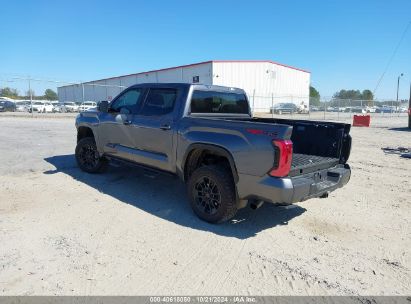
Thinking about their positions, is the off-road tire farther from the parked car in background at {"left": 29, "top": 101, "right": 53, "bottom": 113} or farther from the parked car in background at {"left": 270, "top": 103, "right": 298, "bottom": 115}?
the parked car in background at {"left": 29, "top": 101, "right": 53, "bottom": 113}

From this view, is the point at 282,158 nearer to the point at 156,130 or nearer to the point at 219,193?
the point at 219,193

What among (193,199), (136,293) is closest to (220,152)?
(193,199)

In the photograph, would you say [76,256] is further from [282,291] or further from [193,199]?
[282,291]

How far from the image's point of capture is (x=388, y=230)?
436cm

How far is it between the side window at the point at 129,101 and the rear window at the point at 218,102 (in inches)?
44.6

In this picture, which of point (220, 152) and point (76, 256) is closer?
point (76, 256)

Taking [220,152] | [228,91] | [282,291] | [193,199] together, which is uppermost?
[228,91]

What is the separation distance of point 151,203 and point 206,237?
1478mm

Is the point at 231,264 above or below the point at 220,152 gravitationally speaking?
below

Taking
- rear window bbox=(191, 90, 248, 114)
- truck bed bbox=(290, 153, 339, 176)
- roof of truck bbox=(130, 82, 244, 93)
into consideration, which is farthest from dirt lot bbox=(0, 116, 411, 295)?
roof of truck bbox=(130, 82, 244, 93)

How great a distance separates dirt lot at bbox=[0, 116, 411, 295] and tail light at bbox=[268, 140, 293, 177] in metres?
0.86

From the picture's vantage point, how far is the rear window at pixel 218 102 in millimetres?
5180

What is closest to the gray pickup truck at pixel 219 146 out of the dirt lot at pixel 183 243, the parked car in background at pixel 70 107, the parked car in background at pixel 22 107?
the dirt lot at pixel 183 243

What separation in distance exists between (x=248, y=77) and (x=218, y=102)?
39.4m
